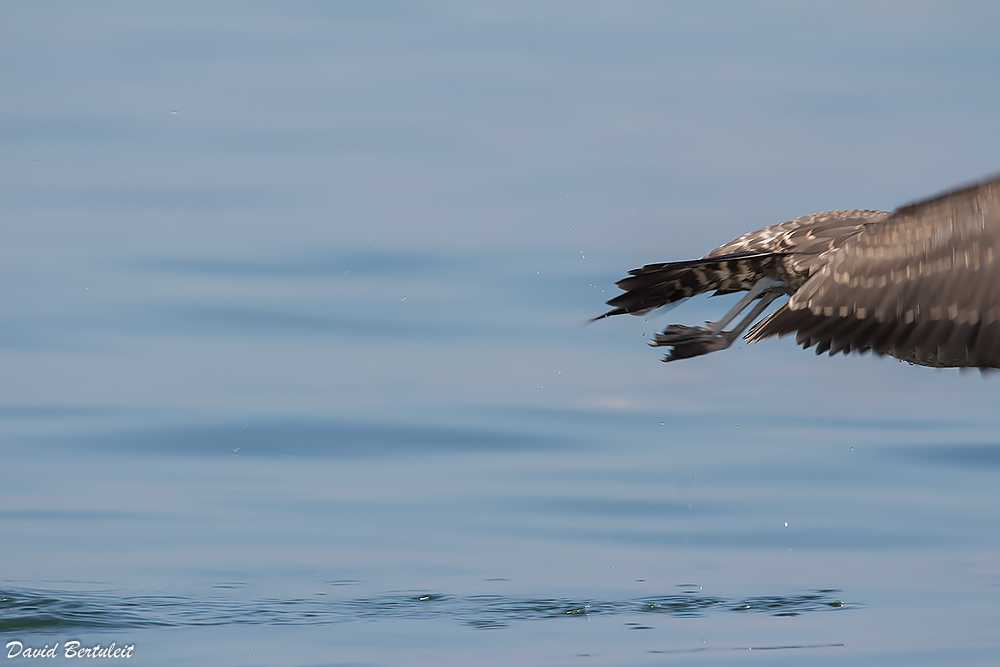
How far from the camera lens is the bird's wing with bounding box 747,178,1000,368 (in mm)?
6410

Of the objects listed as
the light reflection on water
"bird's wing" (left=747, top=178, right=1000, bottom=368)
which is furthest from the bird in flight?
the light reflection on water

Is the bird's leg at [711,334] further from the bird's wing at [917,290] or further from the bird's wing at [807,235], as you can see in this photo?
the bird's wing at [917,290]

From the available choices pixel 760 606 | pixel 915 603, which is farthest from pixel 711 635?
pixel 915 603

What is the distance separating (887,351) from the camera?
22.2ft

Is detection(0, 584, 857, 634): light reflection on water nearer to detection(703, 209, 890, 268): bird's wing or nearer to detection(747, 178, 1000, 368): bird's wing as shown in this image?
detection(747, 178, 1000, 368): bird's wing

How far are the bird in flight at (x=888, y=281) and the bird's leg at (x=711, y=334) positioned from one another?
0.04 m

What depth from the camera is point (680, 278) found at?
24.4ft

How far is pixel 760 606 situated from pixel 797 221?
62.2 inches

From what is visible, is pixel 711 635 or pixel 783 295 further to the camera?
pixel 783 295

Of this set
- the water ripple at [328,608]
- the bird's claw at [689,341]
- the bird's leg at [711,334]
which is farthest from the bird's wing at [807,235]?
the water ripple at [328,608]

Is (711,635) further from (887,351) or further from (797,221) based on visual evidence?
(797,221)

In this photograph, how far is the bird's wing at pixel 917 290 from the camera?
252 inches

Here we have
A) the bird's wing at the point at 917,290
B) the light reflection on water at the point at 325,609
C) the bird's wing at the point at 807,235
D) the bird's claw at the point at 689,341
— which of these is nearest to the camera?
the bird's wing at the point at 917,290

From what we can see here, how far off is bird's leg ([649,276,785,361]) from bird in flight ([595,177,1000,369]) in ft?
0.13
